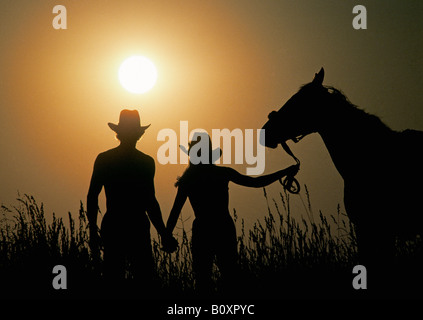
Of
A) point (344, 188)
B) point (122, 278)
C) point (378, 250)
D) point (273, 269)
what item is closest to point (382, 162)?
point (344, 188)

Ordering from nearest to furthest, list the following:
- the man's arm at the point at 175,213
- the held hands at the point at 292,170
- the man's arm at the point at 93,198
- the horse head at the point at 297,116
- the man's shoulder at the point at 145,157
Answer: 1. the man's arm at the point at 93,198
2. the man's shoulder at the point at 145,157
3. the man's arm at the point at 175,213
4. the horse head at the point at 297,116
5. the held hands at the point at 292,170

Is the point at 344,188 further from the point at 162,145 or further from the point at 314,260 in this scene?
the point at 162,145

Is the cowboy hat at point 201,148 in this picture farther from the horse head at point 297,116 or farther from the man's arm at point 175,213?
the horse head at point 297,116

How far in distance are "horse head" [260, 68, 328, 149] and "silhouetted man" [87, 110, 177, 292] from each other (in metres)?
1.66

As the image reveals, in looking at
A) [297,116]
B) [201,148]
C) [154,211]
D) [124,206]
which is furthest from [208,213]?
[297,116]

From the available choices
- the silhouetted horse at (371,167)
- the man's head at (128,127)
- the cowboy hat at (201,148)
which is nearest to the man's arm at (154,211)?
the man's head at (128,127)

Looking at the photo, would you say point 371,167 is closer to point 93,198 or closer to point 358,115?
point 358,115

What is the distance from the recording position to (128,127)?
18.5ft

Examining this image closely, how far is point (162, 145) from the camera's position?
8227mm

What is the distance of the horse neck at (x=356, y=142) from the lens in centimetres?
574

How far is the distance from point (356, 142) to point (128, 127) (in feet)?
8.76

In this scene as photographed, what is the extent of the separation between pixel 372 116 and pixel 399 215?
1198mm

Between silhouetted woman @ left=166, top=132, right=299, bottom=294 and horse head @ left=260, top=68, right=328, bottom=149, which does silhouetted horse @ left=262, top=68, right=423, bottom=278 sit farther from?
silhouetted woman @ left=166, top=132, right=299, bottom=294
